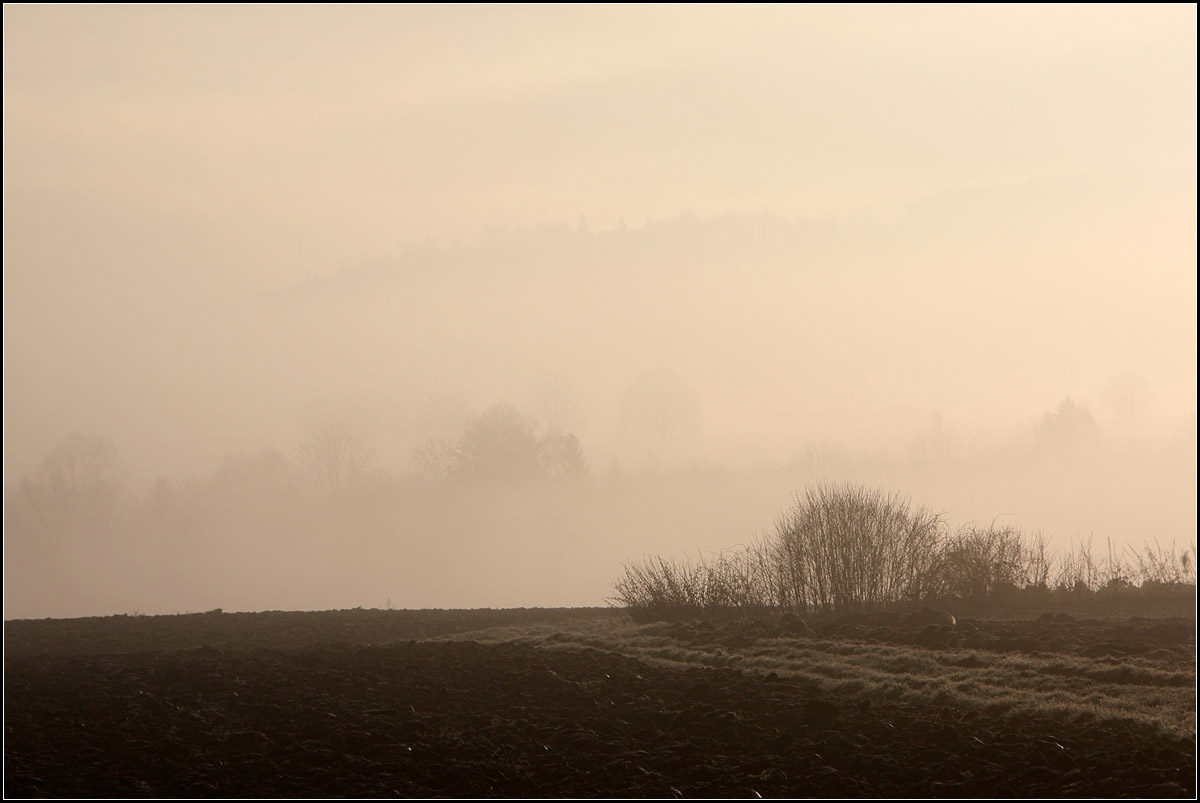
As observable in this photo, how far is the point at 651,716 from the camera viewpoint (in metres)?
10.2

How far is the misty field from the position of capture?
307 inches

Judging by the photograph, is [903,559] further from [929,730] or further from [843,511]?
[929,730]

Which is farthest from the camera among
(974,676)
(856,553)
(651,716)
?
(856,553)

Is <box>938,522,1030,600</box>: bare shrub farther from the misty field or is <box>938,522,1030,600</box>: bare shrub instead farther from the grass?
the grass

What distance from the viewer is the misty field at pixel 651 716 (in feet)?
25.6

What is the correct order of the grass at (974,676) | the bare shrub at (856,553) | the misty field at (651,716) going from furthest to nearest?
the bare shrub at (856,553) → the grass at (974,676) → the misty field at (651,716)

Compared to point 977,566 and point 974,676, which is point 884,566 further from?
point 974,676

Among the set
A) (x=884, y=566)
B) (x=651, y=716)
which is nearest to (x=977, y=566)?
(x=884, y=566)

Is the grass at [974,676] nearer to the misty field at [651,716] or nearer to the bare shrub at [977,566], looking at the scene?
the misty field at [651,716]

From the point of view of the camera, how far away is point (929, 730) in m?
8.85

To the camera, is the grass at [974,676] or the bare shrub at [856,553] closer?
the grass at [974,676]

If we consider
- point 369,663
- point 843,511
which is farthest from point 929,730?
point 843,511

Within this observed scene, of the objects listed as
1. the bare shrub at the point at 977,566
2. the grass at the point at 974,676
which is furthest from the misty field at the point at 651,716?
the bare shrub at the point at 977,566

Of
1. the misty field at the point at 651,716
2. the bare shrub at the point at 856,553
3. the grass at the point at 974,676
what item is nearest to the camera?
the misty field at the point at 651,716
